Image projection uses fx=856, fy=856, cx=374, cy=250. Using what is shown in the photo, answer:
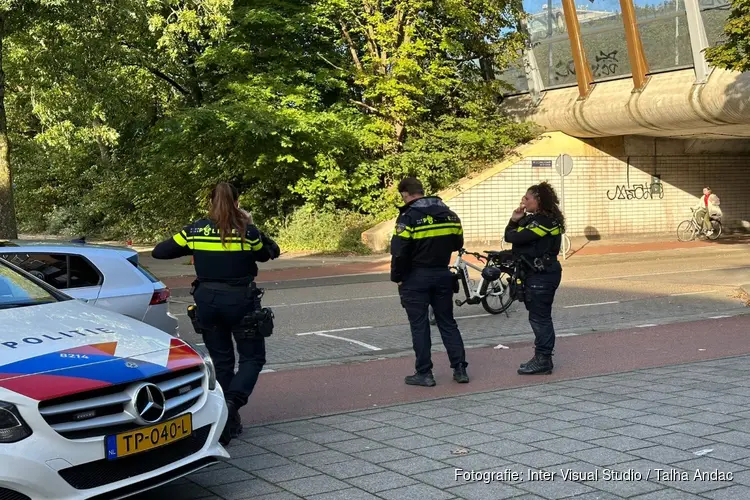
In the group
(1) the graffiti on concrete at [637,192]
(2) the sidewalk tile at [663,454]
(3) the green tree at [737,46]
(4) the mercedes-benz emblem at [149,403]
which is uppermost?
(3) the green tree at [737,46]

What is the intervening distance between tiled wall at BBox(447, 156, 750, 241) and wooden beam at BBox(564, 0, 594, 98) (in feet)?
7.94

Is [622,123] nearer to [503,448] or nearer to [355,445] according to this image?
[503,448]

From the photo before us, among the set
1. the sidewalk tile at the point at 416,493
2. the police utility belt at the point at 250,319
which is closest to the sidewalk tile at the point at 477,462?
the sidewalk tile at the point at 416,493

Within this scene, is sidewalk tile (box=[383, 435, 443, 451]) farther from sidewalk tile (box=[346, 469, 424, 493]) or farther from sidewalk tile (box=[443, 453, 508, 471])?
sidewalk tile (box=[346, 469, 424, 493])

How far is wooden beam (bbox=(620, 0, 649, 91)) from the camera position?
23734 millimetres

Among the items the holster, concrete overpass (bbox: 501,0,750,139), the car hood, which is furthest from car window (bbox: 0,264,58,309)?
concrete overpass (bbox: 501,0,750,139)

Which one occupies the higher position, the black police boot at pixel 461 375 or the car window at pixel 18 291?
the car window at pixel 18 291

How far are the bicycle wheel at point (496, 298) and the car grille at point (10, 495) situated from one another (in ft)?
29.0

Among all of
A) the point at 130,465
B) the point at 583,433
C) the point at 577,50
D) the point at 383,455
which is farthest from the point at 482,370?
the point at 577,50

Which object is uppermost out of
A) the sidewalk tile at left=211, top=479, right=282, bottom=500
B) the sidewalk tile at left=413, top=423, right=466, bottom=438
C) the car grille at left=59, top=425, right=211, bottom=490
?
the car grille at left=59, top=425, right=211, bottom=490

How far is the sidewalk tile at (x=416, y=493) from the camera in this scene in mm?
4328

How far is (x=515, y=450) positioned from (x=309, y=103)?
770 inches

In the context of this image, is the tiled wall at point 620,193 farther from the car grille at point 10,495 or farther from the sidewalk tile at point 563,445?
the car grille at point 10,495

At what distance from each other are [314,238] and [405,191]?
17.3m
